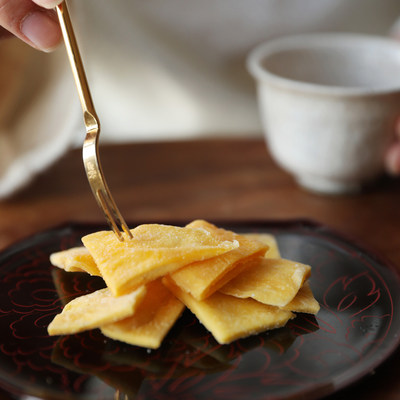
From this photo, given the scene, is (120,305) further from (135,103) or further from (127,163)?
(135,103)

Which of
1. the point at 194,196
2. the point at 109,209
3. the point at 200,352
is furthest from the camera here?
the point at 194,196

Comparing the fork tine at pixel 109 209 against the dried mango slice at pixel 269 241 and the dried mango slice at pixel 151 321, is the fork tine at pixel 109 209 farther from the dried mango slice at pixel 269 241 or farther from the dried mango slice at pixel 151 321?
the dried mango slice at pixel 269 241

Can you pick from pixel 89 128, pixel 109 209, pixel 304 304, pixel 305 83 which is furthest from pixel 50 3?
pixel 305 83

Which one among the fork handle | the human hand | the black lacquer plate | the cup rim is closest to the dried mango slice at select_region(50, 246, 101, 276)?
the black lacquer plate

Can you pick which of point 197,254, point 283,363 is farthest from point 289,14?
point 283,363

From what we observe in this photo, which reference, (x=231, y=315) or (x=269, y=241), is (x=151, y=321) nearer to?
(x=231, y=315)
